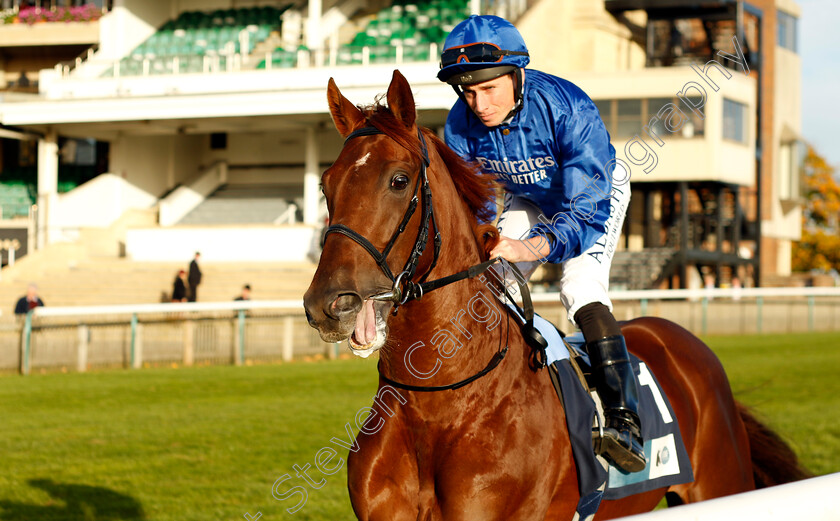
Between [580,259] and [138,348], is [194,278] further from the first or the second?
[580,259]

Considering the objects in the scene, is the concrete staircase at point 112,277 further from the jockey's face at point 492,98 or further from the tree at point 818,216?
the tree at point 818,216

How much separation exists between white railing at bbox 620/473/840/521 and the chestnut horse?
77 cm

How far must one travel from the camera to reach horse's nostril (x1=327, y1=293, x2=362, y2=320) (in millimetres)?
1970

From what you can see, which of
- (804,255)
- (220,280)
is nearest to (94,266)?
(220,280)

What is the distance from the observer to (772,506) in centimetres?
158

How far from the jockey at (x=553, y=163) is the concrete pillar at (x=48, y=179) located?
872 inches

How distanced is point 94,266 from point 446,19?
34.4 feet

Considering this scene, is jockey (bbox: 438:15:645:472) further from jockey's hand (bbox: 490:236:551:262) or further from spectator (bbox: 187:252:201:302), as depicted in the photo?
spectator (bbox: 187:252:201:302)

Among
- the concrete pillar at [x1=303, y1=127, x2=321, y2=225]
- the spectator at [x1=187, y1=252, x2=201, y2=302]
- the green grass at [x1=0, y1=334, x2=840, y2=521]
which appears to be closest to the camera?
the green grass at [x1=0, y1=334, x2=840, y2=521]

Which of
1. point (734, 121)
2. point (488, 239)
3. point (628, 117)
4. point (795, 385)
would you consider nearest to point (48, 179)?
point (628, 117)

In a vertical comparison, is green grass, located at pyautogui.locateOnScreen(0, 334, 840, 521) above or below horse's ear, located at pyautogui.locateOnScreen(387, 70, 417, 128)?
below

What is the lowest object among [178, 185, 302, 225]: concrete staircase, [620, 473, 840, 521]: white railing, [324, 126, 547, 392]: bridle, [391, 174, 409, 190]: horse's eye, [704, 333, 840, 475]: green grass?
[704, 333, 840, 475]: green grass

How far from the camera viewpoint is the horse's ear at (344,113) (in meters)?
2.37

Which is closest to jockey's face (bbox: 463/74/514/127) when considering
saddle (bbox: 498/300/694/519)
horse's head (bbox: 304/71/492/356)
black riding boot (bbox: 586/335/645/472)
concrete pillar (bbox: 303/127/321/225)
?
horse's head (bbox: 304/71/492/356)
